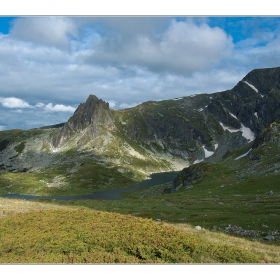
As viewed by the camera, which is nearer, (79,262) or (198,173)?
(79,262)

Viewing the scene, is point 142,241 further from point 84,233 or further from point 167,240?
point 84,233

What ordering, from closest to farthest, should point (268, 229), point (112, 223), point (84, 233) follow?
point (84, 233) < point (112, 223) < point (268, 229)

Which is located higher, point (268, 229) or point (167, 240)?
point (167, 240)

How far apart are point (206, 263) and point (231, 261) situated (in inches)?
73.0

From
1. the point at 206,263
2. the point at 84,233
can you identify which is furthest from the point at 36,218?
the point at 206,263

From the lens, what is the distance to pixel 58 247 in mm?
20328

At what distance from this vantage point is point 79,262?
1823 centimetres

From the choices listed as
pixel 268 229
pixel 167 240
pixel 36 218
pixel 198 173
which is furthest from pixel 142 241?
pixel 198 173

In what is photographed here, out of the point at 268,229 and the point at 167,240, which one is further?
the point at 268,229

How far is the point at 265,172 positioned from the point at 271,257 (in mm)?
89183
